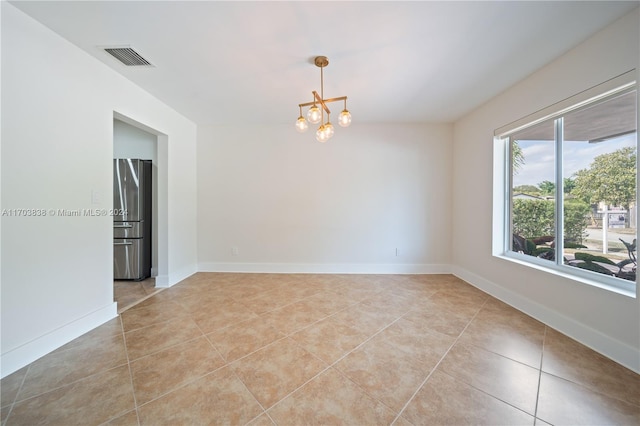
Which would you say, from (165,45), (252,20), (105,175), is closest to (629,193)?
(252,20)

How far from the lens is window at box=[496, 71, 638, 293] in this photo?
1.80 metres

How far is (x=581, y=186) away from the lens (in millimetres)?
2111

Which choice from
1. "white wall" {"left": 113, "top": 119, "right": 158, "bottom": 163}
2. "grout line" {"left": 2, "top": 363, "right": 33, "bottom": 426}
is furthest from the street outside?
"white wall" {"left": 113, "top": 119, "right": 158, "bottom": 163}

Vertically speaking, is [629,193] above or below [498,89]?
below

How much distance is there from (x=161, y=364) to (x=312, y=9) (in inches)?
114

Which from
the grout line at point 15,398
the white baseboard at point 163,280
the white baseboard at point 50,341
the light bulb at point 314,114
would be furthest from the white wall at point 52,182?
the light bulb at point 314,114

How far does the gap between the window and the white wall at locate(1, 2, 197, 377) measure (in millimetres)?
4611

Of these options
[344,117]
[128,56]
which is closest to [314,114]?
[344,117]

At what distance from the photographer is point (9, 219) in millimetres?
1592

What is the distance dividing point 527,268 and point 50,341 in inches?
183

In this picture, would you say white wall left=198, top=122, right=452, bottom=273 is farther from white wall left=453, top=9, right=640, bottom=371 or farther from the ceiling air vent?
the ceiling air vent

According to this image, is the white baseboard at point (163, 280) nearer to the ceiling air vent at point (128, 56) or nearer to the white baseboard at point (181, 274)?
the white baseboard at point (181, 274)

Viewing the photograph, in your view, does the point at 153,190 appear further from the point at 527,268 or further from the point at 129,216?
the point at 527,268

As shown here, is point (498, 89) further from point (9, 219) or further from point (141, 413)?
point (9, 219)
